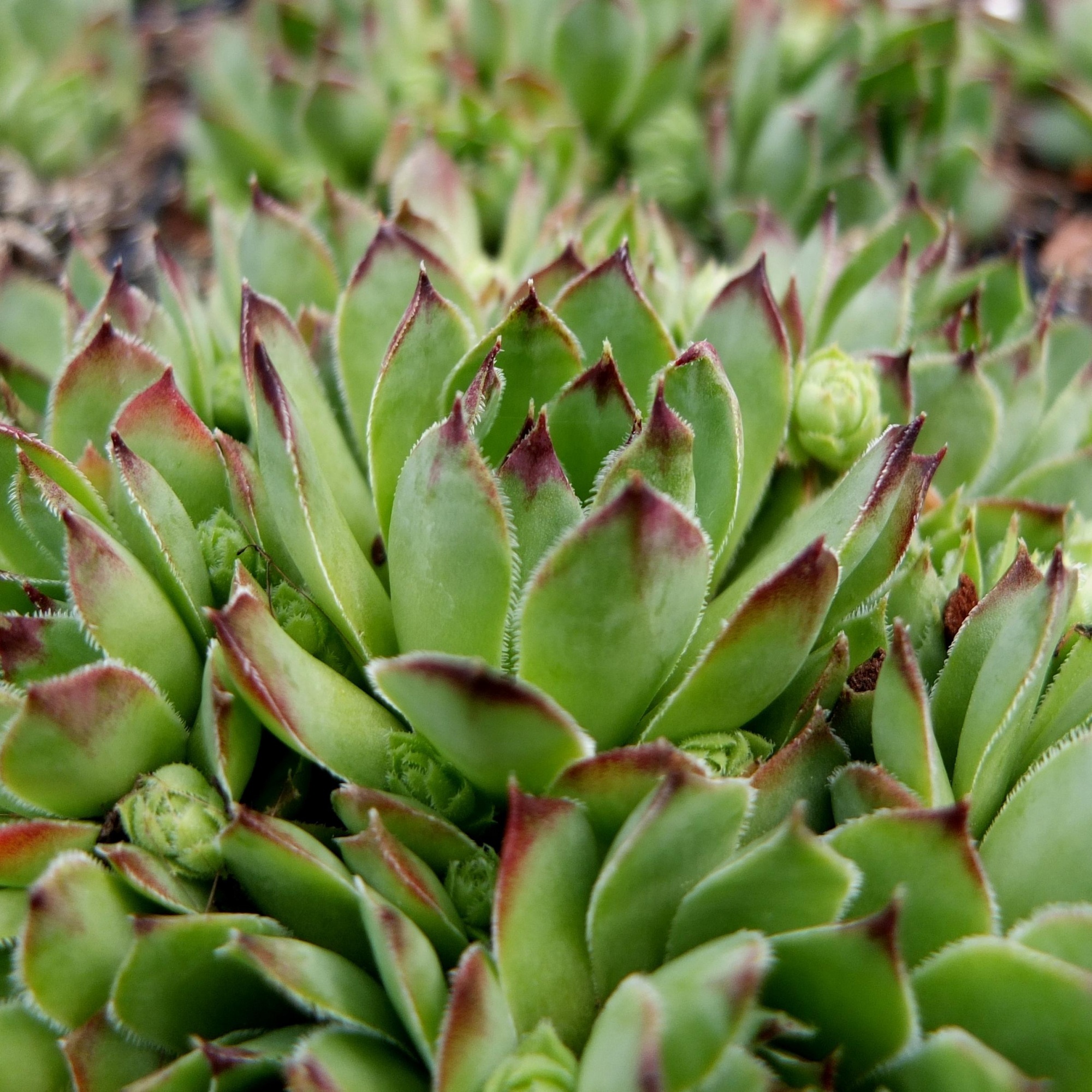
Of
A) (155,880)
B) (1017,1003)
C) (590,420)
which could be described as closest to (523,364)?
(590,420)

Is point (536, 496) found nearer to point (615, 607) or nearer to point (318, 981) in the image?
point (615, 607)

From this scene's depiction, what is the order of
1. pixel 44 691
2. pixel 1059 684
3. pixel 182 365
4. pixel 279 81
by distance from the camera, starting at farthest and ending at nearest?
pixel 279 81
pixel 182 365
pixel 1059 684
pixel 44 691

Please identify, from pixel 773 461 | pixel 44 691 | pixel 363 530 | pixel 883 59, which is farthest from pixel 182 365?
pixel 883 59

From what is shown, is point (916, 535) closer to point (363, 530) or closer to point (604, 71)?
point (363, 530)

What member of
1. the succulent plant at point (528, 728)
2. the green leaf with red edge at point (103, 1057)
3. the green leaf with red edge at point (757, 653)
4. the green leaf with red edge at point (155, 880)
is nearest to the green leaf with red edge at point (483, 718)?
the succulent plant at point (528, 728)

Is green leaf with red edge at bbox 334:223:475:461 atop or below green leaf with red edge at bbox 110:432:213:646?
atop

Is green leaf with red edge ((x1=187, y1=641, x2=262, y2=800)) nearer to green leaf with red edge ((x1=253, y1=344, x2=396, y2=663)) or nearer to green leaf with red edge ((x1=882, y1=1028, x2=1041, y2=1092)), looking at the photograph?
green leaf with red edge ((x1=253, y1=344, x2=396, y2=663))

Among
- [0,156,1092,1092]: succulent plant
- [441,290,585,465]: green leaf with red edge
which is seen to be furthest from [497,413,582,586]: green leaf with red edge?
[441,290,585,465]: green leaf with red edge

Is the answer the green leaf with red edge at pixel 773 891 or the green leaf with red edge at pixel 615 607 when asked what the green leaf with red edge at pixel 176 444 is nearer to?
the green leaf with red edge at pixel 615 607
